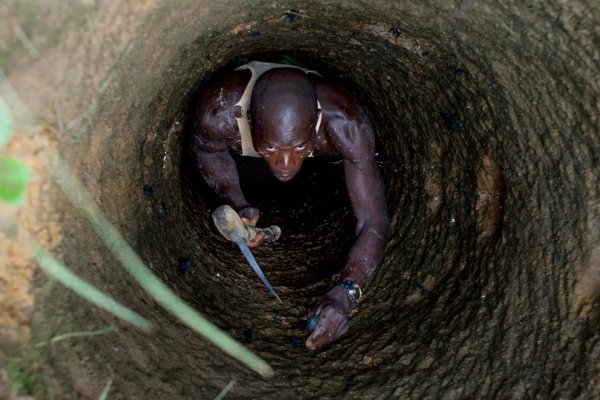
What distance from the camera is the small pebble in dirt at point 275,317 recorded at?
2387mm

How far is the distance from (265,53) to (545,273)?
6.00 feet

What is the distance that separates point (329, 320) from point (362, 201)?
66cm

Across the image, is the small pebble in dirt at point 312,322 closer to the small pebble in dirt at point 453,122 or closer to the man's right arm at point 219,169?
the man's right arm at point 219,169

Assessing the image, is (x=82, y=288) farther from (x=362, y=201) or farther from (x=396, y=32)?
(x=396, y=32)

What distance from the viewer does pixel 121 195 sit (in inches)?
75.4

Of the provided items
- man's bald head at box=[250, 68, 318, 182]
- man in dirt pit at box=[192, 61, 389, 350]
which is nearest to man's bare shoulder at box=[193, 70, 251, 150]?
man in dirt pit at box=[192, 61, 389, 350]

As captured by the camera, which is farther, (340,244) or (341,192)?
(341,192)

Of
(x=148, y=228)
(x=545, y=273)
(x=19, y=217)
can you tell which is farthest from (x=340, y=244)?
(x=19, y=217)

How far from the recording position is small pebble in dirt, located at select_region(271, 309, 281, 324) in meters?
2.39

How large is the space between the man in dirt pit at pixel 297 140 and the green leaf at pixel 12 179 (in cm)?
107

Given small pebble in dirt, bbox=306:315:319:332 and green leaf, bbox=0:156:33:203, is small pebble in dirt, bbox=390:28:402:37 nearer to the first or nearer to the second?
small pebble in dirt, bbox=306:315:319:332

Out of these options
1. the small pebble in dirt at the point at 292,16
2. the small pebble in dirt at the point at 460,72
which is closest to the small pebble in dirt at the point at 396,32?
the small pebble in dirt at the point at 460,72

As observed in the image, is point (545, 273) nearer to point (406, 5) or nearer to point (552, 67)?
point (552, 67)

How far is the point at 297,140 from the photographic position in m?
2.24
